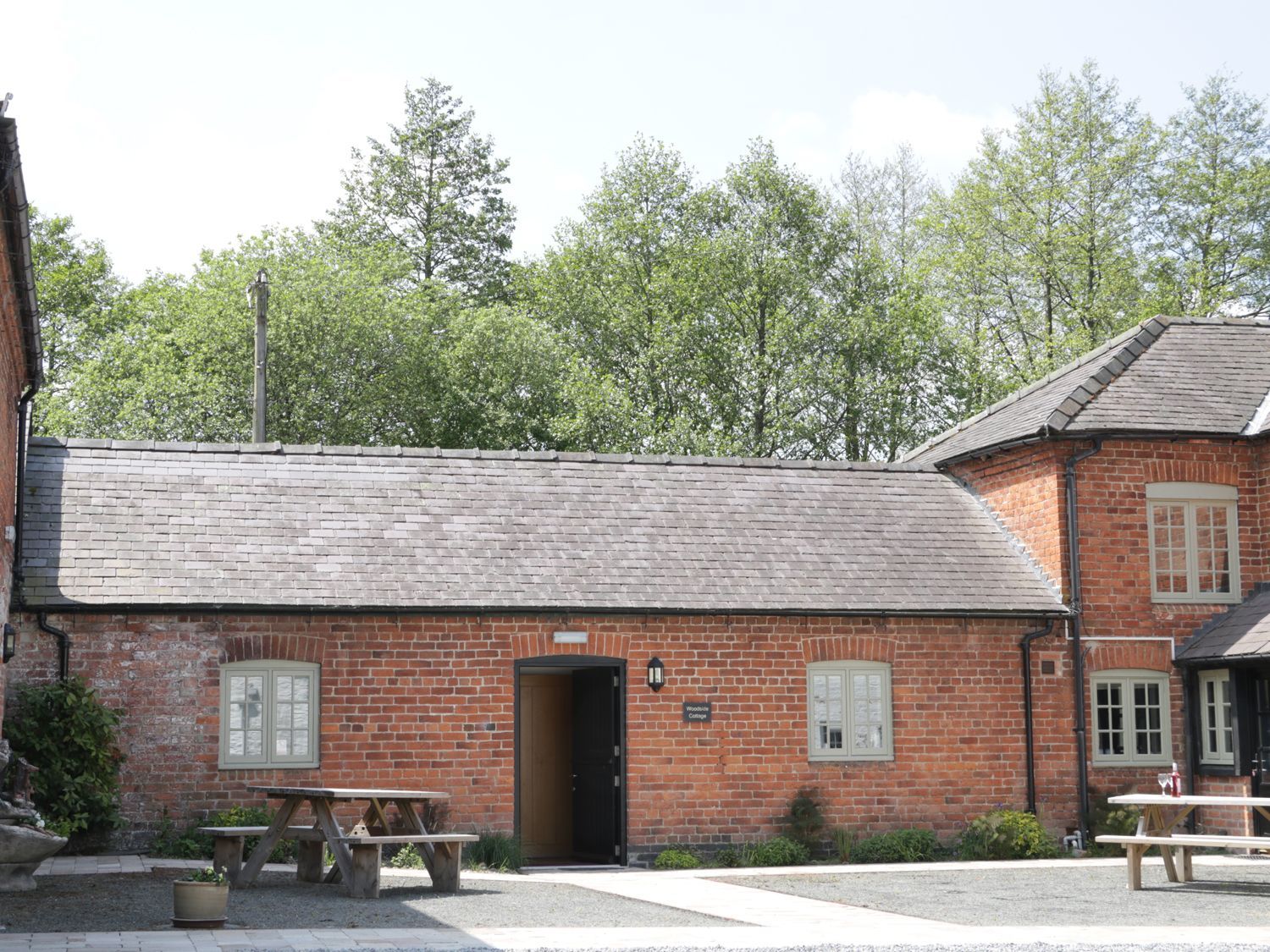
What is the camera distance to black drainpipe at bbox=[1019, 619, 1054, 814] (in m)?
18.3

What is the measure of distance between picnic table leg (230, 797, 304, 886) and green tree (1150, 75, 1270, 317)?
2612 centimetres

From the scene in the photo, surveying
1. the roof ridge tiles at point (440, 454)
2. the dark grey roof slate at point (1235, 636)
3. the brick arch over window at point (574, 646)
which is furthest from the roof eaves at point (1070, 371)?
the brick arch over window at point (574, 646)

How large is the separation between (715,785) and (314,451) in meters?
6.41

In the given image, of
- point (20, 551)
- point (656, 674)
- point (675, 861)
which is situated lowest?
point (675, 861)

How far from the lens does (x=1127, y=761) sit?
738 inches

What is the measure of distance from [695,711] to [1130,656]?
18.0ft

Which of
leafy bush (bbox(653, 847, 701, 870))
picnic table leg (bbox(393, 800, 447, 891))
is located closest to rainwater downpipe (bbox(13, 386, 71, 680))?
picnic table leg (bbox(393, 800, 447, 891))

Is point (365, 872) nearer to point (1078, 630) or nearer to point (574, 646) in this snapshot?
point (574, 646)

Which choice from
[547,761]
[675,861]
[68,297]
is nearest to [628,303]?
[68,297]

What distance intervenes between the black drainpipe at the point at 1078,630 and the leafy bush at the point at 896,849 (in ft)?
6.97

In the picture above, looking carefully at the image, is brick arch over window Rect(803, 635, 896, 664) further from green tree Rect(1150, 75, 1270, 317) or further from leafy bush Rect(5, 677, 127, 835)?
green tree Rect(1150, 75, 1270, 317)

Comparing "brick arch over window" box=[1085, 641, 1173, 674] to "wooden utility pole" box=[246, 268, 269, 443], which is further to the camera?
"wooden utility pole" box=[246, 268, 269, 443]

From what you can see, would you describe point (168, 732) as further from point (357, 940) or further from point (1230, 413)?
point (1230, 413)

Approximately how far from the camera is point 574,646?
1723cm
